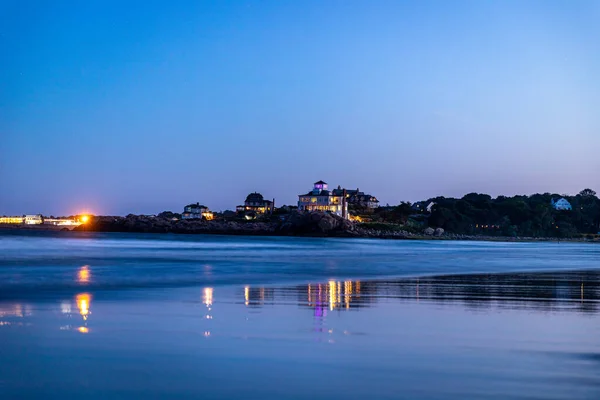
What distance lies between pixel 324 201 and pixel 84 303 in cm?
13744

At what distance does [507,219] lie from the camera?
523ft

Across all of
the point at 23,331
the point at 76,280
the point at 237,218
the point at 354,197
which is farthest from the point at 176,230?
the point at 23,331

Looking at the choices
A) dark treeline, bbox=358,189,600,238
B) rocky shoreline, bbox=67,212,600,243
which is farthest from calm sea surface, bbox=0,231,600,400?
dark treeline, bbox=358,189,600,238

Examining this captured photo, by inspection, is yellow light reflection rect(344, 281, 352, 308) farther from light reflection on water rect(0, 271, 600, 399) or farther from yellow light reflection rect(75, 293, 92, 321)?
yellow light reflection rect(75, 293, 92, 321)

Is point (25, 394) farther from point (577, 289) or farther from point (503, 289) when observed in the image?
point (577, 289)

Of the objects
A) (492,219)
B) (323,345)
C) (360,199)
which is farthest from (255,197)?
(323,345)

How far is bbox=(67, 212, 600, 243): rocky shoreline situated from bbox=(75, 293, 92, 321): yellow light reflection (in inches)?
4454

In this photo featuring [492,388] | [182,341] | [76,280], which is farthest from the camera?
[76,280]

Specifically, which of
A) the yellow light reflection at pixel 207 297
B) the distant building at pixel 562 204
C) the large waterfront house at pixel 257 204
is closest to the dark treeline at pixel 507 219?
the distant building at pixel 562 204

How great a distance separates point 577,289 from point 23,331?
14206 mm

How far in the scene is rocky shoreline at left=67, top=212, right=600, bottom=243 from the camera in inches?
5108

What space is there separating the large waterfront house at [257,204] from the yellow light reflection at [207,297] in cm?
15826

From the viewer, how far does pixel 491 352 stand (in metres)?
7.77

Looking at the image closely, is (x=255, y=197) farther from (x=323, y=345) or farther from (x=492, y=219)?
(x=323, y=345)
